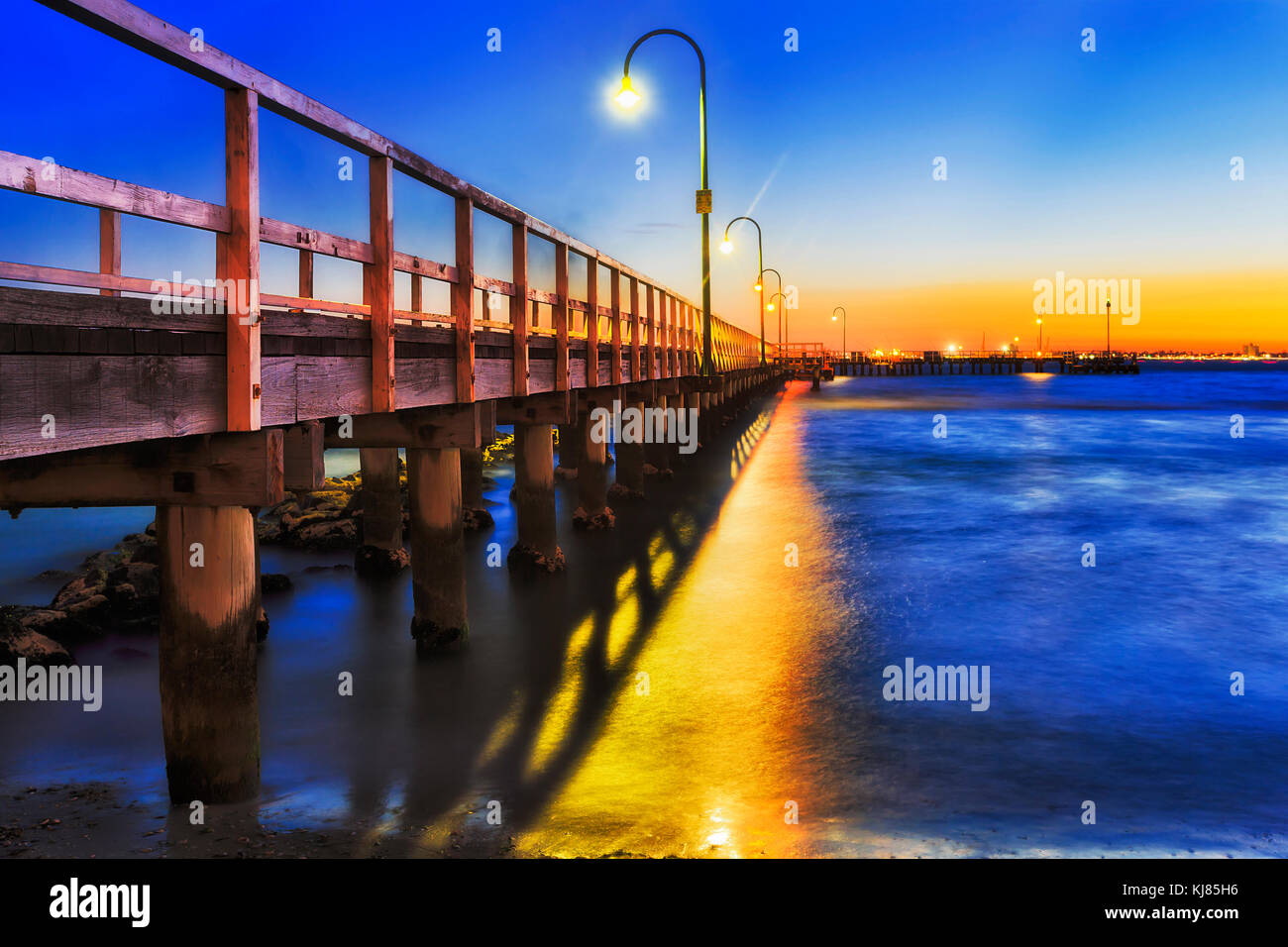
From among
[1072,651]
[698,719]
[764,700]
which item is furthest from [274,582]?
[1072,651]

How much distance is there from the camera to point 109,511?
2380cm

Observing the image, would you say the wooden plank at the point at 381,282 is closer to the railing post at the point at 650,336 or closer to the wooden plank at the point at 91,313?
the wooden plank at the point at 91,313

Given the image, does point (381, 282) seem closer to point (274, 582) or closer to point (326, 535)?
point (274, 582)

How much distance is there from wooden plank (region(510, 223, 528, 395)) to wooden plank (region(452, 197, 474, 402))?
1242mm

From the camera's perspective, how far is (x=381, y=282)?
6.88m

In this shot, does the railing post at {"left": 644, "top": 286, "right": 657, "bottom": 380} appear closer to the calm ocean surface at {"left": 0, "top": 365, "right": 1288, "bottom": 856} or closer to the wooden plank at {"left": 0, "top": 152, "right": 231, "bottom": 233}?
the calm ocean surface at {"left": 0, "top": 365, "right": 1288, "bottom": 856}

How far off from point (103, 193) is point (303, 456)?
2.74m

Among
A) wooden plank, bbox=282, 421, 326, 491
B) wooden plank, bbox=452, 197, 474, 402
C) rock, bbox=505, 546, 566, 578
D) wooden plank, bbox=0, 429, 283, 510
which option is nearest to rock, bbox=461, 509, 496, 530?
rock, bbox=505, 546, 566, 578

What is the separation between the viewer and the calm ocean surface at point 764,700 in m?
6.61

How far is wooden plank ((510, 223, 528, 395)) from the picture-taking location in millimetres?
9906

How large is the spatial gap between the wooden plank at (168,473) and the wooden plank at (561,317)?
6.25 metres
